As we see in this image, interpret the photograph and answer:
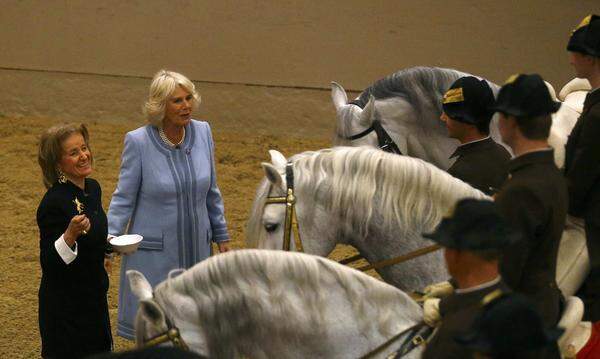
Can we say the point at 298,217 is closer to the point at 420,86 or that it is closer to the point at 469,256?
the point at 469,256

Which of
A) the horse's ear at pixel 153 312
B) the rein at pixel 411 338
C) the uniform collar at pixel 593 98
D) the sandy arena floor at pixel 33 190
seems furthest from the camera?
the sandy arena floor at pixel 33 190

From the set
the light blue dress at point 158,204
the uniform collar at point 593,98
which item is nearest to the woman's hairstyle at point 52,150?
the light blue dress at point 158,204

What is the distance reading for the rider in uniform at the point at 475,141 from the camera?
14.4ft

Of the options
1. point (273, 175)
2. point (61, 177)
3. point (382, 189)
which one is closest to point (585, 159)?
point (382, 189)

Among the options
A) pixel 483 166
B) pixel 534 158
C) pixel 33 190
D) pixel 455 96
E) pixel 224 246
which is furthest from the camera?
pixel 33 190

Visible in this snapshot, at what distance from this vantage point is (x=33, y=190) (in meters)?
9.64

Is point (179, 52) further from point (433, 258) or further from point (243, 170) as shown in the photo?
point (433, 258)

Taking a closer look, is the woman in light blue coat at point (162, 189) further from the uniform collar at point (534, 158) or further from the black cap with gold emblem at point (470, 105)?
the uniform collar at point (534, 158)

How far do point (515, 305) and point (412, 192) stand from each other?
5.25 feet

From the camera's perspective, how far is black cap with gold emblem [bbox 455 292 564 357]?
2432 mm

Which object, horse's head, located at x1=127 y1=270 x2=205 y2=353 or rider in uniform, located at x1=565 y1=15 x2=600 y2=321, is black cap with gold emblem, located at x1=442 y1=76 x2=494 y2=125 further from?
horse's head, located at x1=127 y1=270 x2=205 y2=353

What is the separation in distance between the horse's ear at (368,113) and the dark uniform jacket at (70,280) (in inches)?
68.7

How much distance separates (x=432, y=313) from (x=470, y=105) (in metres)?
1.46

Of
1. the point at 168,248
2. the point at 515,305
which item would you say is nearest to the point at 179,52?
the point at 168,248
